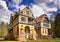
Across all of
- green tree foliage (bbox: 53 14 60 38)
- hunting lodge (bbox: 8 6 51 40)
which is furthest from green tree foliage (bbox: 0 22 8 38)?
green tree foliage (bbox: 53 14 60 38)

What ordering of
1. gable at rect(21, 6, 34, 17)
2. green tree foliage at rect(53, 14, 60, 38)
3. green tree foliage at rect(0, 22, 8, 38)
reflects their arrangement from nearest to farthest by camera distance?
green tree foliage at rect(0, 22, 8, 38) < gable at rect(21, 6, 34, 17) < green tree foliage at rect(53, 14, 60, 38)

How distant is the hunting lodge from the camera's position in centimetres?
523

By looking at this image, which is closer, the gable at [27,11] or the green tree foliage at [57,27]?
the gable at [27,11]

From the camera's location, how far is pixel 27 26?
209 inches

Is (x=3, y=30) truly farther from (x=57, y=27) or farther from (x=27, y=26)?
(x=57, y=27)

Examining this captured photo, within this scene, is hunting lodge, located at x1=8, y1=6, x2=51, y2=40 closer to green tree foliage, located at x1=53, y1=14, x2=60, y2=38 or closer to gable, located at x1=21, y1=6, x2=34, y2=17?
gable, located at x1=21, y1=6, x2=34, y2=17

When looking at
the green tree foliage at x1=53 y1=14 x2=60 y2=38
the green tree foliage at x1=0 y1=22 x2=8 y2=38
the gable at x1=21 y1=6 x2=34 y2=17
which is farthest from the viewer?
the green tree foliage at x1=53 y1=14 x2=60 y2=38

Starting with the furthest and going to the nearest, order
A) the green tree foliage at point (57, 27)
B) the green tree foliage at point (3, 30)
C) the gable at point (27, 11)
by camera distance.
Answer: the green tree foliage at point (57, 27) → the gable at point (27, 11) → the green tree foliage at point (3, 30)

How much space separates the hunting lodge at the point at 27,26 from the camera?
206 inches

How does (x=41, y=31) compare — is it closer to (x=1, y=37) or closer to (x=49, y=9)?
(x=49, y=9)

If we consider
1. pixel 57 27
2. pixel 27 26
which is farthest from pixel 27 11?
pixel 57 27

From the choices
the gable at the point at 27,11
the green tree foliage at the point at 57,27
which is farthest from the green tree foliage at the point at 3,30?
the green tree foliage at the point at 57,27

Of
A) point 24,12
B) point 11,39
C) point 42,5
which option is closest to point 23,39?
point 11,39

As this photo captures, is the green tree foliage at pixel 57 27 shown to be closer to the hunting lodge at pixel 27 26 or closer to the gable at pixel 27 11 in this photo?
the hunting lodge at pixel 27 26
